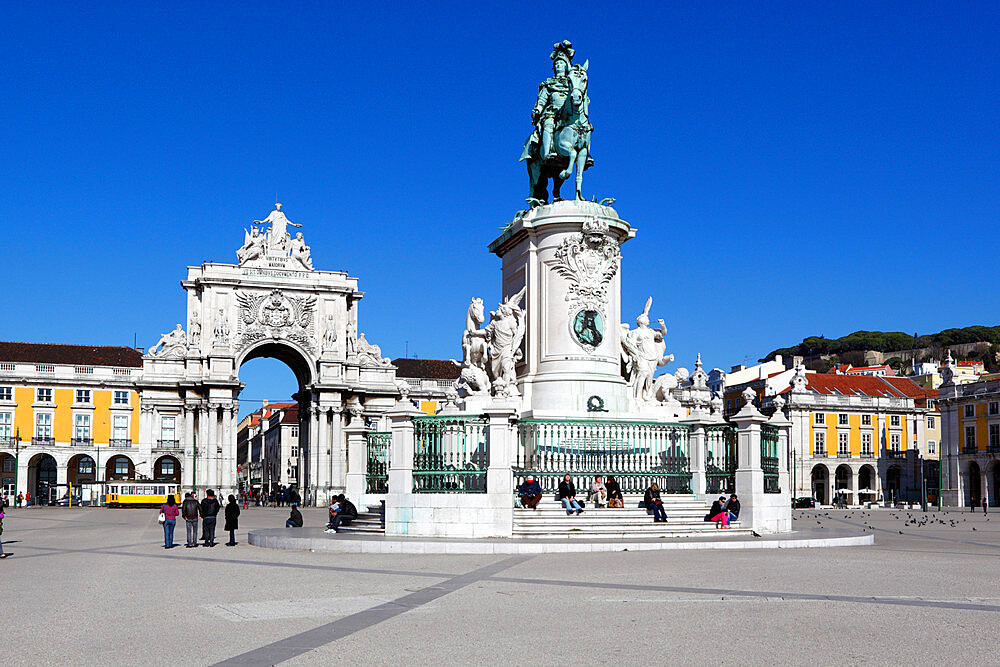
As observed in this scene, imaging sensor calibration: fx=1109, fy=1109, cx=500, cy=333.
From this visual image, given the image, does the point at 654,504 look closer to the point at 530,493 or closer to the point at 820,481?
the point at 530,493

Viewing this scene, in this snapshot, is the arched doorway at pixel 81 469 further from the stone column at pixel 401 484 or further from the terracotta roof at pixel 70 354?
the stone column at pixel 401 484

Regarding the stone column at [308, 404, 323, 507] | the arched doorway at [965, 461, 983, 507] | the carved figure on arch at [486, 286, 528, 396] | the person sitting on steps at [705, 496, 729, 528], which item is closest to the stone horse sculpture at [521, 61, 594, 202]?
the carved figure on arch at [486, 286, 528, 396]

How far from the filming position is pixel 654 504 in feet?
66.5

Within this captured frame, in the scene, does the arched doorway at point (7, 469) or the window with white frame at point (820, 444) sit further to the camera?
the window with white frame at point (820, 444)

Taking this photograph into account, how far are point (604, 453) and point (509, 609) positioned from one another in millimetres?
10747

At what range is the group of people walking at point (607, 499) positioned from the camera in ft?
66.1

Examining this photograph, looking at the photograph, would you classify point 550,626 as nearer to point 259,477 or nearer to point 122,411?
point 122,411

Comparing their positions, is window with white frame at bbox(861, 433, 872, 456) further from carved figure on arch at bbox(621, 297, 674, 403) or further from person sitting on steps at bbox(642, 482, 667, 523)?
person sitting on steps at bbox(642, 482, 667, 523)

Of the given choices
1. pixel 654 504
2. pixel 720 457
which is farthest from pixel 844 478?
pixel 654 504

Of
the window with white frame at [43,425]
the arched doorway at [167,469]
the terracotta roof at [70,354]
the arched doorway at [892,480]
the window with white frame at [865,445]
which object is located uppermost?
the terracotta roof at [70,354]

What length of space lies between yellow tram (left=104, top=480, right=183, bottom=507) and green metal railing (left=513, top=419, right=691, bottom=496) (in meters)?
47.6

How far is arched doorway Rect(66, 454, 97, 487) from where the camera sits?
265 ft

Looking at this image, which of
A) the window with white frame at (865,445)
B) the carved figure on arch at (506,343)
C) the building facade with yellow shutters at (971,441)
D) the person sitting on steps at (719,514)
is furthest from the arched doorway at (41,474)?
the person sitting on steps at (719,514)

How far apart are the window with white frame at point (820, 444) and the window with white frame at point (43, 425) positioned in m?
55.6
